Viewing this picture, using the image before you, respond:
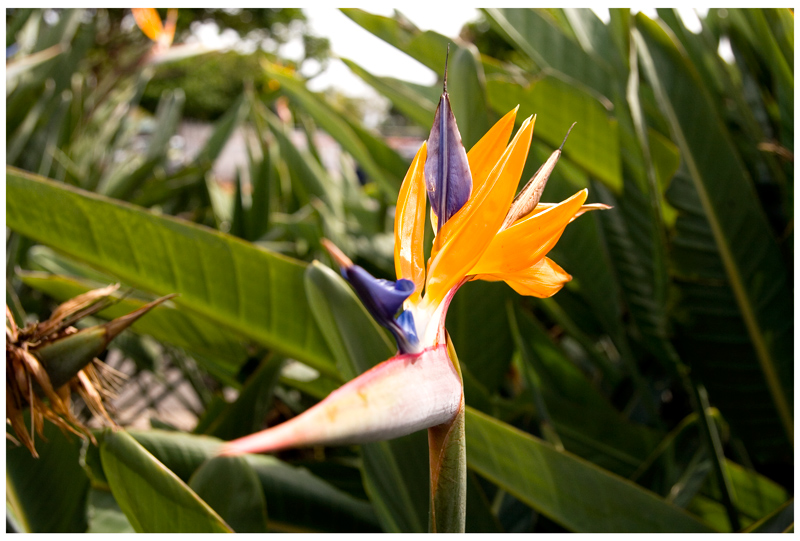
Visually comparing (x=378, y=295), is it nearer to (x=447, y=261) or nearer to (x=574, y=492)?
(x=447, y=261)

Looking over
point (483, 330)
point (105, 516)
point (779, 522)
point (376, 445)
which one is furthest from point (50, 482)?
point (779, 522)

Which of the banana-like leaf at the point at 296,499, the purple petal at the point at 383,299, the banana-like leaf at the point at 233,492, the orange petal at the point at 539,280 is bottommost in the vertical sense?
the banana-like leaf at the point at 296,499

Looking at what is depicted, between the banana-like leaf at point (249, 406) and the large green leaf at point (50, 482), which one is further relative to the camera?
the banana-like leaf at point (249, 406)

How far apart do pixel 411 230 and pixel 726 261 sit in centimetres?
42

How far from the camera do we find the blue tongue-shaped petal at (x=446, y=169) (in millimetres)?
162

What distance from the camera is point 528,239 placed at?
16 cm

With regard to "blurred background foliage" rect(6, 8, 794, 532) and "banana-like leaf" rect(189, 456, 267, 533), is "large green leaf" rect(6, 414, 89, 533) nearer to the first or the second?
"blurred background foliage" rect(6, 8, 794, 532)

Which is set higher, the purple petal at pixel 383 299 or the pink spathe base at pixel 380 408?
the purple petal at pixel 383 299

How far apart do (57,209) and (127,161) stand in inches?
32.7

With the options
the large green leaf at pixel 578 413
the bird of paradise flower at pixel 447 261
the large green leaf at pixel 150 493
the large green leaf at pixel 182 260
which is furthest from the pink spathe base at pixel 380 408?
the large green leaf at pixel 578 413

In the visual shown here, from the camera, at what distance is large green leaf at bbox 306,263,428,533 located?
32 cm

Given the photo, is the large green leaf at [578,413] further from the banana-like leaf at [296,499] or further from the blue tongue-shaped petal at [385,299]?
the blue tongue-shaped petal at [385,299]

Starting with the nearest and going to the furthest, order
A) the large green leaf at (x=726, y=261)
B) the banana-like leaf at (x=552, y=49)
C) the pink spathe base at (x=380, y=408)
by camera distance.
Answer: the pink spathe base at (x=380, y=408) < the large green leaf at (x=726, y=261) < the banana-like leaf at (x=552, y=49)

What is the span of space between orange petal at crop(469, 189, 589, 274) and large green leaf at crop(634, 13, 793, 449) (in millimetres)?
368
